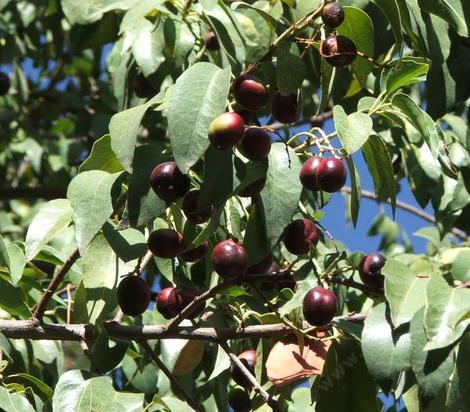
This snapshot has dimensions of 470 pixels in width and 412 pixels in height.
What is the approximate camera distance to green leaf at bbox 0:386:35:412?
174 cm

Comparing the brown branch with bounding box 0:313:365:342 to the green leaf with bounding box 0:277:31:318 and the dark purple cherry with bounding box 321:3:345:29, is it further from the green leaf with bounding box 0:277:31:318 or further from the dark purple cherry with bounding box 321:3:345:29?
the dark purple cherry with bounding box 321:3:345:29

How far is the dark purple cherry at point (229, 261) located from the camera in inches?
66.3

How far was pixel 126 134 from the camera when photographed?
1.64 m

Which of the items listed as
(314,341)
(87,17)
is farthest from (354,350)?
(87,17)

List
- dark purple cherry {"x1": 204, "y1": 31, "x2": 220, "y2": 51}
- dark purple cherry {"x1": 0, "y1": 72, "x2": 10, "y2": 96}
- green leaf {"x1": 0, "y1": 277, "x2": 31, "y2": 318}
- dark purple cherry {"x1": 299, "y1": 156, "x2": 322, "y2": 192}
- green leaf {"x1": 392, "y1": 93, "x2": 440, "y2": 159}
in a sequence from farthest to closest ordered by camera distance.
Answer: dark purple cherry {"x1": 0, "y1": 72, "x2": 10, "y2": 96}, dark purple cherry {"x1": 204, "y1": 31, "x2": 220, "y2": 51}, green leaf {"x1": 0, "y1": 277, "x2": 31, "y2": 318}, green leaf {"x1": 392, "y1": 93, "x2": 440, "y2": 159}, dark purple cherry {"x1": 299, "y1": 156, "x2": 322, "y2": 192}

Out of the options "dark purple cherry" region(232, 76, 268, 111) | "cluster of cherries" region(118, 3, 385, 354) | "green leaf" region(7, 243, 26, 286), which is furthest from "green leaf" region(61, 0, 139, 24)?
"dark purple cherry" region(232, 76, 268, 111)

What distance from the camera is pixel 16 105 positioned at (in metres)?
4.21

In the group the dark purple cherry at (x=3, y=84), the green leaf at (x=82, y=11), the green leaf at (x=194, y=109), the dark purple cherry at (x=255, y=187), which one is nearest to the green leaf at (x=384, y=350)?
the dark purple cherry at (x=255, y=187)

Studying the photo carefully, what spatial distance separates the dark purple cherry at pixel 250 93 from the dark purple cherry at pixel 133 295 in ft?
1.16

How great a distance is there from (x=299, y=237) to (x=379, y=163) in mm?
179

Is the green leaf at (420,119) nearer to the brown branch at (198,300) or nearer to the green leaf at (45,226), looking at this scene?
the brown branch at (198,300)

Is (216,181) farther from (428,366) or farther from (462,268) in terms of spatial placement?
(462,268)

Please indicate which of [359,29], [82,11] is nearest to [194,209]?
[359,29]

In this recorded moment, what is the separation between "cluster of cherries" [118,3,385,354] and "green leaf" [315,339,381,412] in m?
0.09
